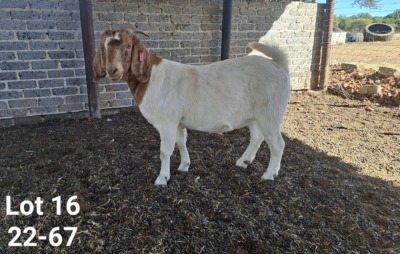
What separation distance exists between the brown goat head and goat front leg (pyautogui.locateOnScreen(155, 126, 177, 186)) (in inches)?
18.4

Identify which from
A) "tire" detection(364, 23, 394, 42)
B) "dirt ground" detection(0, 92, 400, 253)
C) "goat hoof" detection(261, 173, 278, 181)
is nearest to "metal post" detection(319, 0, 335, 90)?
"dirt ground" detection(0, 92, 400, 253)

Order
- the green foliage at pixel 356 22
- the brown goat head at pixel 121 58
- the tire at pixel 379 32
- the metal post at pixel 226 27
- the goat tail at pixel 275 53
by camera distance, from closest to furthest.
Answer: the brown goat head at pixel 121 58
the goat tail at pixel 275 53
the metal post at pixel 226 27
the tire at pixel 379 32
the green foliage at pixel 356 22

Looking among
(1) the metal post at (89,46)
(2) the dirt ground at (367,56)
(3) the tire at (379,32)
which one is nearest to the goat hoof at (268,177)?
(1) the metal post at (89,46)

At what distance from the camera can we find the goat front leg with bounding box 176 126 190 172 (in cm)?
310

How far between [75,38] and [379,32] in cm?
1980

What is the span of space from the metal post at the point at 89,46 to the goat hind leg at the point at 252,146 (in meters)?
2.55

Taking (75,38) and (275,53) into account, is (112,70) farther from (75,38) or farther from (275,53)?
(75,38)

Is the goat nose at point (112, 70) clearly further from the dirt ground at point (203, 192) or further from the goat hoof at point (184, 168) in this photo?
the goat hoof at point (184, 168)

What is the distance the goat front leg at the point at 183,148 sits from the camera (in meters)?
3.10

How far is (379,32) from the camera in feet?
63.2

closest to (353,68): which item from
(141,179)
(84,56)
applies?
(84,56)

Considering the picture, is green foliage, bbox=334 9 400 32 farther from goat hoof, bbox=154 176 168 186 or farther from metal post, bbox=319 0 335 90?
goat hoof, bbox=154 176 168 186

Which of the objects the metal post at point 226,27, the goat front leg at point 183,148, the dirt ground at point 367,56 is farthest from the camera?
the dirt ground at point 367,56

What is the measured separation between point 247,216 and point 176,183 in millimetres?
742
